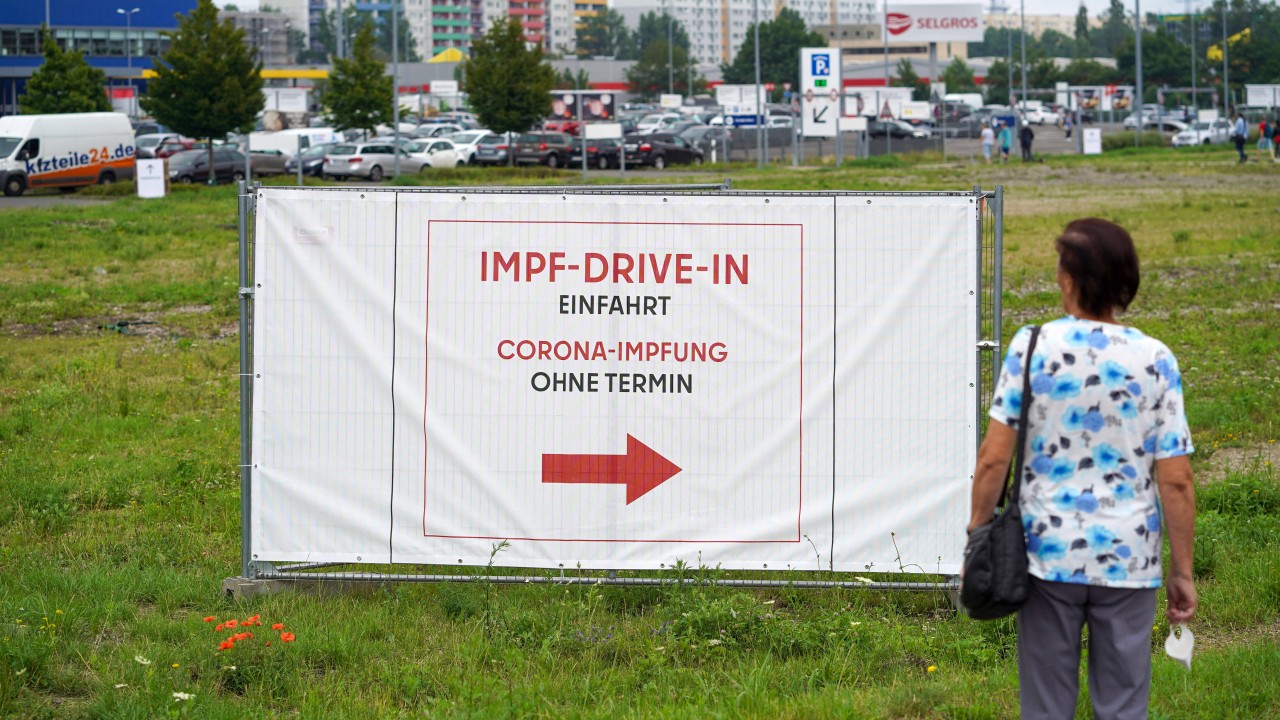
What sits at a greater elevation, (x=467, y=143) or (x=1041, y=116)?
(x=1041, y=116)

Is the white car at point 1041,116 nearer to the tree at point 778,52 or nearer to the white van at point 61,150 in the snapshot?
the tree at point 778,52

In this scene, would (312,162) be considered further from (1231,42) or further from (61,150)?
(1231,42)

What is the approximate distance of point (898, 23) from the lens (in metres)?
138

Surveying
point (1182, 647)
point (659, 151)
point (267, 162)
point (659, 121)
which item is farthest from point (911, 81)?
point (1182, 647)

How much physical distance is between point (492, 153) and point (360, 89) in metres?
5.32

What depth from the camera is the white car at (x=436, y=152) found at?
50688 millimetres

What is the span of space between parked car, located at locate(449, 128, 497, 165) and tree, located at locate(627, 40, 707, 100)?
81270 millimetres

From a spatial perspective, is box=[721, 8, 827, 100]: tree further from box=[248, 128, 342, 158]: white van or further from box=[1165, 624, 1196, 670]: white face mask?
box=[1165, 624, 1196, 670]: white face mask

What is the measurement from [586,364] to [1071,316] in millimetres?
2936

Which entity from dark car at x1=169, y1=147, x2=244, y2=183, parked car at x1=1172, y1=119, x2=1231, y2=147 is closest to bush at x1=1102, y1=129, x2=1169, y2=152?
parked car at x1=1172, y1=119, x2=1231, y2=147

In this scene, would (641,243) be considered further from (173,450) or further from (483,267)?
(173,450)

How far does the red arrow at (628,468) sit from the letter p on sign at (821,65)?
150 ft

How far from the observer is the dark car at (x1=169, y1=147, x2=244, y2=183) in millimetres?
45125

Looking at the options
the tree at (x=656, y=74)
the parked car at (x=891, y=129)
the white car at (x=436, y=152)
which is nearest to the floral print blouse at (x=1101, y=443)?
the white car at (x=436, y=152)
